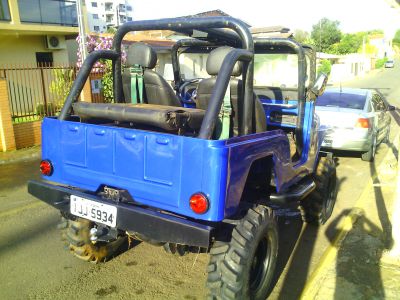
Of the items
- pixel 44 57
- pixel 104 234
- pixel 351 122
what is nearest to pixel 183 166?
pixel 104 234

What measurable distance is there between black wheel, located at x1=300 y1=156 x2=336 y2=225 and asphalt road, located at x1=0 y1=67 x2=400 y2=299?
138 millimetres

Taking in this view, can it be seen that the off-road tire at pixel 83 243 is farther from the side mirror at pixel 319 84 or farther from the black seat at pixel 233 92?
the side mirror at pixel 319 84

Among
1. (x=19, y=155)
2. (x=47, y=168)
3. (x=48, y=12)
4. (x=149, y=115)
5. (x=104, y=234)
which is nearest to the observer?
(x=149, y=115)

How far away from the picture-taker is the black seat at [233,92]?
2947mm

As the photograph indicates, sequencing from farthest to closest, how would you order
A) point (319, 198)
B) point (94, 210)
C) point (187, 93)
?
1. point (187, 93)
2. point (319, 198)
3. point (94, 210)

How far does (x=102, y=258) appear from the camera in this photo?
3.80m

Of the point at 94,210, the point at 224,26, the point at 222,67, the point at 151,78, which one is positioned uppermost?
the point at 224,26

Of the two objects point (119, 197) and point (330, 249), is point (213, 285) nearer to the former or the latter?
point (119, 197)

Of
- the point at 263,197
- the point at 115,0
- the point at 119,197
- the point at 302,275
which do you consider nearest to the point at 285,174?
the point at 263,197

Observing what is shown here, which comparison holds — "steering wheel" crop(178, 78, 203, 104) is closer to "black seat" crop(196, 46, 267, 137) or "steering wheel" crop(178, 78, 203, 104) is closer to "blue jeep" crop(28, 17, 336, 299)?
"blue jeep" crop(28, 17, 336, 299)

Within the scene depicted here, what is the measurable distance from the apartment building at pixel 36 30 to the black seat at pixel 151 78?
14.0 metres

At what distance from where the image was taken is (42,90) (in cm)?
1043

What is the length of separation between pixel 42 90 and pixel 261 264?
9041 millimetres

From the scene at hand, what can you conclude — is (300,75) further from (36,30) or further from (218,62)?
(36,30)
